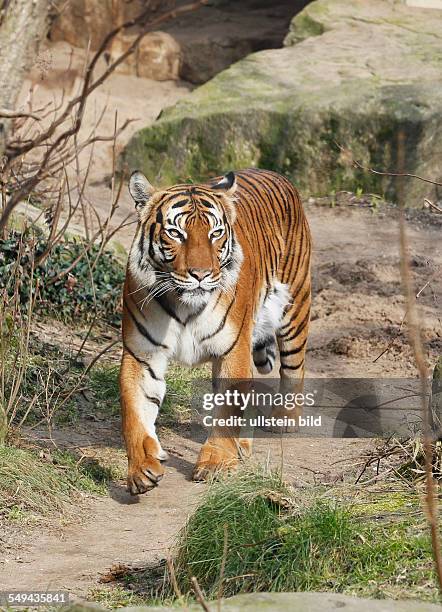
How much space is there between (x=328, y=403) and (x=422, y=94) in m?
4.43

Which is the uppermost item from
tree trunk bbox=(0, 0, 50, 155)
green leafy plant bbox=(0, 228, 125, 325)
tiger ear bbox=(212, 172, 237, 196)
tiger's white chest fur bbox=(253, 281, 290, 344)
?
tree trunk bbox=(0, 0, 50, 155)

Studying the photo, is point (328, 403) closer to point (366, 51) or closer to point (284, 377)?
point (284, 377)

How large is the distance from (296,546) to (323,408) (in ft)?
10.2

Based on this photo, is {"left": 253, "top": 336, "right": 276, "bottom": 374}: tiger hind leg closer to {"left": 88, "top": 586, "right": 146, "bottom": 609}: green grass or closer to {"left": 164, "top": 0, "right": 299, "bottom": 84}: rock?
{"left": 88, "top": 586, "right": 146, "bottom": 609}: green grass

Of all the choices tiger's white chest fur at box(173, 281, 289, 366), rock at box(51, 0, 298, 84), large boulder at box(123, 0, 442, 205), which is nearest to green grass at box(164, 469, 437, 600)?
tiger's white chest fur at box(173, 281, 289, 366)

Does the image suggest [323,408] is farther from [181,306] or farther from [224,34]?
[224,34]

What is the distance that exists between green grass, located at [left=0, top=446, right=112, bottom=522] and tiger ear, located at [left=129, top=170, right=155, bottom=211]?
123cm

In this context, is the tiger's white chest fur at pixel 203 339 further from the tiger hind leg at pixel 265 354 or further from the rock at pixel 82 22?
the rock at pixel 82 22

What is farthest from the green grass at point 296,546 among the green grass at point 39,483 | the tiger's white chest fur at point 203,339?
the tiger's white chest fur at point 203,339

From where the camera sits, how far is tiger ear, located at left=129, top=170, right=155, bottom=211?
517cm

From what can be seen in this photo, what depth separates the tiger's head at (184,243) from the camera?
4906 mm

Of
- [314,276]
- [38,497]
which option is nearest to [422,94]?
[314,276]

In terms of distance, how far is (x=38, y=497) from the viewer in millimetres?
4680

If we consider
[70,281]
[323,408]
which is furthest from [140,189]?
[323,408]
